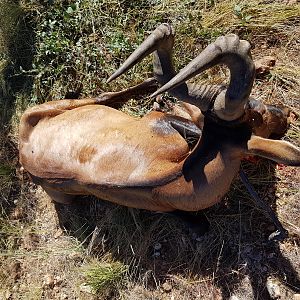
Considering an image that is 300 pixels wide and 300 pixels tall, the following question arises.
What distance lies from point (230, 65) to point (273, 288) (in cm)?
Result: 239

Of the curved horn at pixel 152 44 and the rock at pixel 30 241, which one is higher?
the curved horn at pixel 152 44

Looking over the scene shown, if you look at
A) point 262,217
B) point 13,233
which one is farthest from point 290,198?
point 13,233

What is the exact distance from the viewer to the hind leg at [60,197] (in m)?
5.89

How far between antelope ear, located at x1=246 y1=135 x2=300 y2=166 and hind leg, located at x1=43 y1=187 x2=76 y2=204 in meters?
2.35

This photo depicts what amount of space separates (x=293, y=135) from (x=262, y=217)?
824 mm

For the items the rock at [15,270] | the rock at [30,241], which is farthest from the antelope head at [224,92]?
the rock at [15,270]

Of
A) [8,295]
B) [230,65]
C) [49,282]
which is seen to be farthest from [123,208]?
[230,65]

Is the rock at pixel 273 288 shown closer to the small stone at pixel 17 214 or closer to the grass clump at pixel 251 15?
the grass clump at pixel 251 15

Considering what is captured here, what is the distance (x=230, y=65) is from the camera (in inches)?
145

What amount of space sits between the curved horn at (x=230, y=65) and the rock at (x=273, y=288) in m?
2.03

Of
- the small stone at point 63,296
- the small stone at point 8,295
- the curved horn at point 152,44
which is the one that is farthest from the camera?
the small stone at point 8,295

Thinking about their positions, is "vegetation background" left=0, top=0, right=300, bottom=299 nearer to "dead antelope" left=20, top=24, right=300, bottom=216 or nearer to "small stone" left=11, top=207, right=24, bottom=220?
"small stone" left=11, top=207, right=24, bottom=220

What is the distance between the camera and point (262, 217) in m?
5.41

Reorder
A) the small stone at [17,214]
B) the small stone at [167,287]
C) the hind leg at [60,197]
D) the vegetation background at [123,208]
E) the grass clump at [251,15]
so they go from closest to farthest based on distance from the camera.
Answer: the vegetation background at [123,208]
the small stone at [167,287]
the grass clump at [251,15]
the hind leg at [60,197]
the small stone at [17,214]
